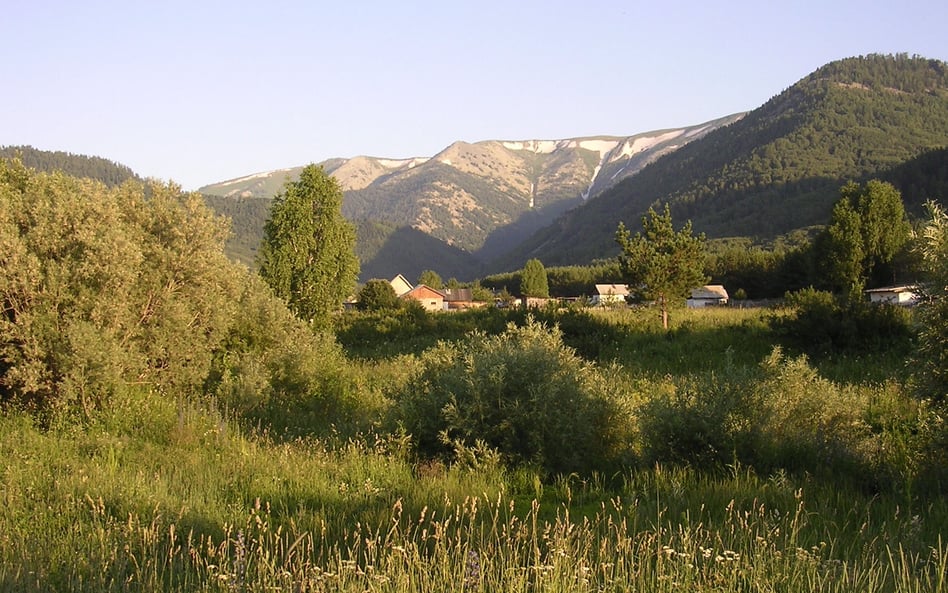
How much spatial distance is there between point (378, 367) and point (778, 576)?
51.2 ft

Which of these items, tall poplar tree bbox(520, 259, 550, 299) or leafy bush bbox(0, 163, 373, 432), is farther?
tall poplar tree bbox(520, 259, 550, 299)

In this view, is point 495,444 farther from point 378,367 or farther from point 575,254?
point 575,254

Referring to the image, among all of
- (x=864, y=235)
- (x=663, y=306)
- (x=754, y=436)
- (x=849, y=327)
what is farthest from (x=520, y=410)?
(x=864, y=235)

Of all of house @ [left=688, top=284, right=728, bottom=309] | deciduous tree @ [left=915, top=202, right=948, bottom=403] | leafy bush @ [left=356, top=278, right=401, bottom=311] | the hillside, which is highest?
the hillside

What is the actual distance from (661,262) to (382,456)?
84.1 feet

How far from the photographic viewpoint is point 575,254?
184750mm

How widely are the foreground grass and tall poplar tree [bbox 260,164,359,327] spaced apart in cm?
1772

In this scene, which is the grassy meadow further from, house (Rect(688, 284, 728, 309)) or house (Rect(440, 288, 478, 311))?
house (Rect(440, 288, 478, 311))

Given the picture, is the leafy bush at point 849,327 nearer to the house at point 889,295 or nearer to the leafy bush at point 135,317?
the house at point 889,295

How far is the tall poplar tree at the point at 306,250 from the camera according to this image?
26.6 m

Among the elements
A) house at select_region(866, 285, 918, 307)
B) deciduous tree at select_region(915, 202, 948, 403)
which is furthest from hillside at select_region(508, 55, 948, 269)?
deciduous tree at select_region(915, 202, 948, 403)

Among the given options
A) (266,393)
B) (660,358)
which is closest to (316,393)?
(266,393)

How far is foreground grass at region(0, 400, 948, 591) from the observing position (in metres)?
3.49

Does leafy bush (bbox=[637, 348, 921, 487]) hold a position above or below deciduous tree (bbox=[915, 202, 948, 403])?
below
